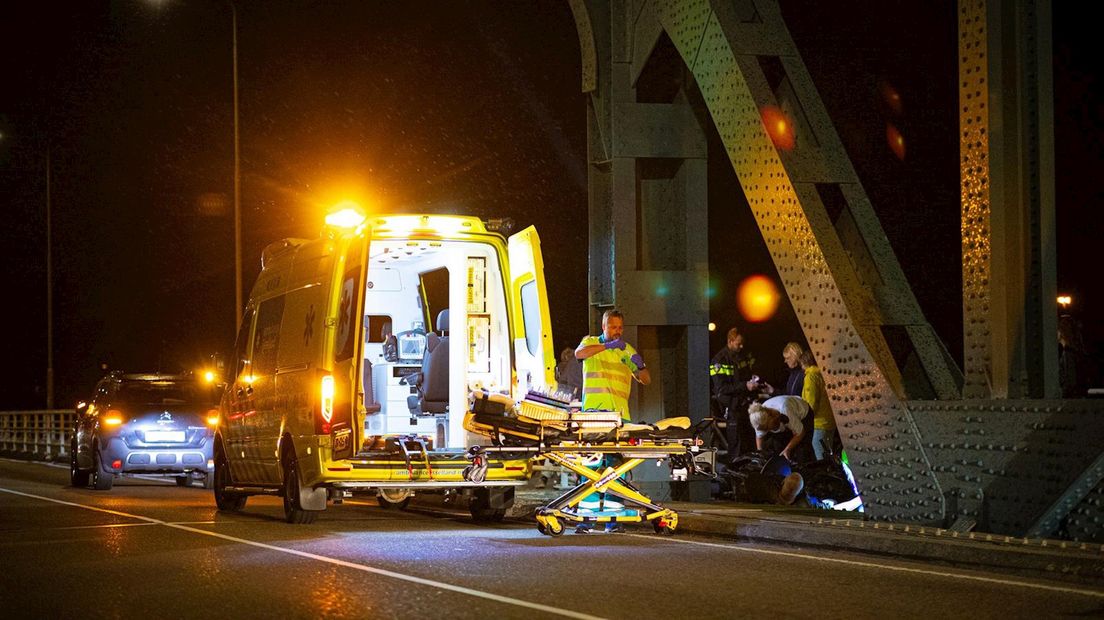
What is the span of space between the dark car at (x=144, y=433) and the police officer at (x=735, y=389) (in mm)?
6855

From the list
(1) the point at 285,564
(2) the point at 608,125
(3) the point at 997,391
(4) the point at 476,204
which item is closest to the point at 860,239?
(3) the point at 997,391

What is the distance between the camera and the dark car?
64.7 ft

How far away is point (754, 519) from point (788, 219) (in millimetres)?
2402

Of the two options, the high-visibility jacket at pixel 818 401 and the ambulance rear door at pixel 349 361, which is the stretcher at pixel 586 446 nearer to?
the ambulance rear door at pixel 349 361

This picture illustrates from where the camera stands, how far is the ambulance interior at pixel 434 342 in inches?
540

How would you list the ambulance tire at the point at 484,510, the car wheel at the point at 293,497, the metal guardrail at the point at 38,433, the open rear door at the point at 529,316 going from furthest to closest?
the metal guardrail at the point at 38,433 → the ambulance tire at the point at 484,510 → the open rear door at the point at 529,316 → the car wheel at the point at 293,497

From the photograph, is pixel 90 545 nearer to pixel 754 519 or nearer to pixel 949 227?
pixel 754 519

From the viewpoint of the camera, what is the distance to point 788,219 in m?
11.6

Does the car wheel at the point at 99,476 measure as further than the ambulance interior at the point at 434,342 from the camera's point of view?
Yes

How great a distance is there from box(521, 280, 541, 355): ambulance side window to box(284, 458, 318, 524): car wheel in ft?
7.73

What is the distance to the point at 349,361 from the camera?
40.6 feet

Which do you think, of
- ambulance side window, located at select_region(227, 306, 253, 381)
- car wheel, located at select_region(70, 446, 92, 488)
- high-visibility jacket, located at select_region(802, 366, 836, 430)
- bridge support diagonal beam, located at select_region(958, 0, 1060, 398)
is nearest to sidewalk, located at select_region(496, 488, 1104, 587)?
bridge support diagonal beam, located at select_region(958, 0, 1060, 398)

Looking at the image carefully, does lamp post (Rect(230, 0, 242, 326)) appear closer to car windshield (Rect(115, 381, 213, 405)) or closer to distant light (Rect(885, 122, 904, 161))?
car windshield (Rect(115, 381, 213, 405))

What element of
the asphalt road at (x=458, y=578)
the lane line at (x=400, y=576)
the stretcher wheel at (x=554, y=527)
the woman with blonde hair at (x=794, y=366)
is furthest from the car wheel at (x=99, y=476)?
the stretcher wheel at (x=554, y=527)
